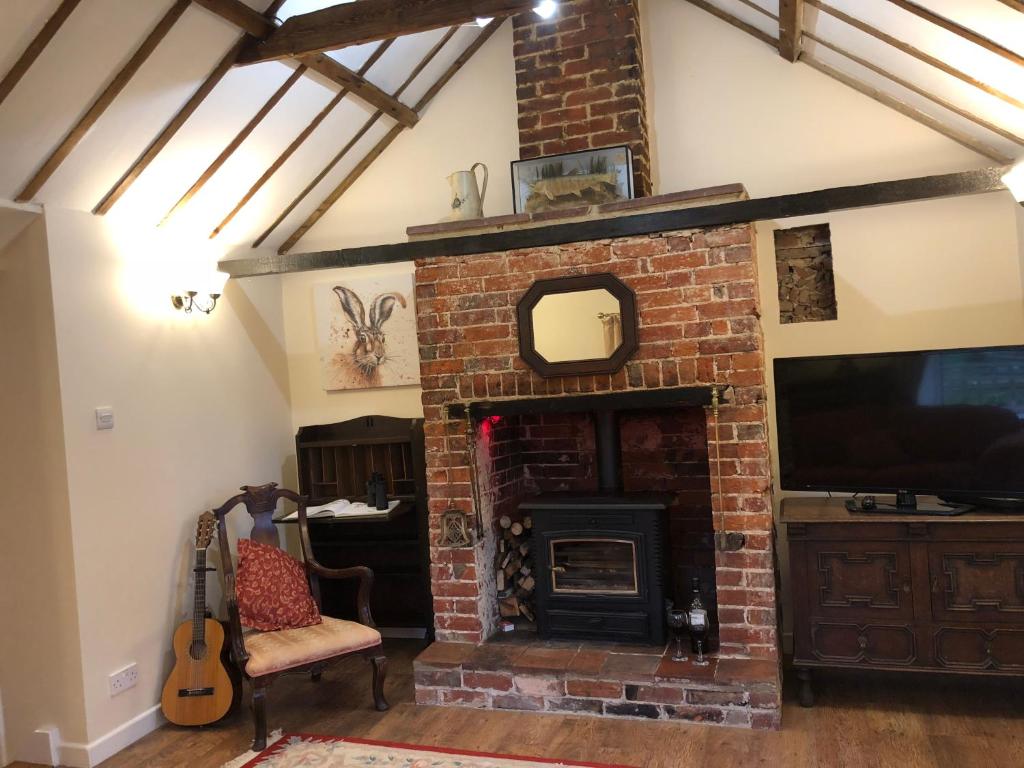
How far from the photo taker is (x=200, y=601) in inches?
159

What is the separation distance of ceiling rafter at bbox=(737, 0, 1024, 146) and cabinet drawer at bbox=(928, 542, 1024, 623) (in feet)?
5.76

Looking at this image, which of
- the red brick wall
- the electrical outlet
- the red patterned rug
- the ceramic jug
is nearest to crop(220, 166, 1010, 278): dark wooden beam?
the red brick wall

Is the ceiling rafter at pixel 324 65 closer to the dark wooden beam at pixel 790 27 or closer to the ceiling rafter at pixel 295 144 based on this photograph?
the ceiling rafter at pixel 295 144

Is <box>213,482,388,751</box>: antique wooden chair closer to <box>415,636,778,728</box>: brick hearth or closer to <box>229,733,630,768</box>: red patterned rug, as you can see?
<box>229,733,630,768</box>: red patterned rug

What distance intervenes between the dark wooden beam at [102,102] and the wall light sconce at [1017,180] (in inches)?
129

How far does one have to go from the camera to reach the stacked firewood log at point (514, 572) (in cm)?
445

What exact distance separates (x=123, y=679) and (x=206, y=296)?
6.37ft

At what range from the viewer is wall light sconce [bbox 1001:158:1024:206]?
3247 millimetres

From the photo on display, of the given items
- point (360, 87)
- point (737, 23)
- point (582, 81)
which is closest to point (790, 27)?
point (737, 23)

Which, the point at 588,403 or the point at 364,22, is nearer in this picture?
the point at 364,22

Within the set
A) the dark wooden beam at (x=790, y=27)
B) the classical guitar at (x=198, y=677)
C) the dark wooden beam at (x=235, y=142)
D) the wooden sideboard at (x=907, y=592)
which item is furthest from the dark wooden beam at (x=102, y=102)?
the wooden sideboard at (x=907, y=592)

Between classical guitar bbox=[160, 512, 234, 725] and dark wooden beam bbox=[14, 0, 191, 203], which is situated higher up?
dark wooden beam bbox=[14, 0, 191, 203]

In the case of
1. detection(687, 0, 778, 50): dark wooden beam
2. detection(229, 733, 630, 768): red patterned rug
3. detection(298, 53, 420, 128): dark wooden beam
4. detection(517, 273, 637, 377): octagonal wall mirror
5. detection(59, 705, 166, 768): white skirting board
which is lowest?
detection(229, 733, 630, 768): red patterned rug

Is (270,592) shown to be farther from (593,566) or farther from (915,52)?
(915,52)
